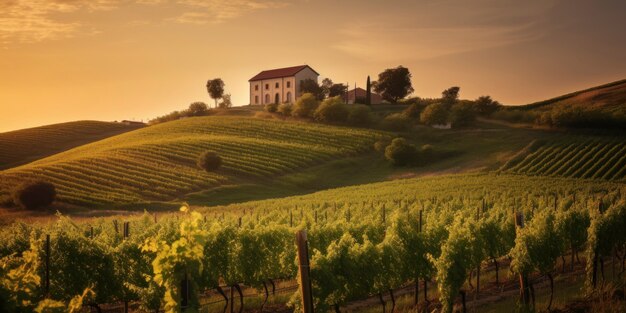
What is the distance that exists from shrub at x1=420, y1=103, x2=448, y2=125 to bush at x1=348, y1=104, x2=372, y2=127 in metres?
9.33

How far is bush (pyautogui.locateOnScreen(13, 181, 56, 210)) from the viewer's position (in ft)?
166

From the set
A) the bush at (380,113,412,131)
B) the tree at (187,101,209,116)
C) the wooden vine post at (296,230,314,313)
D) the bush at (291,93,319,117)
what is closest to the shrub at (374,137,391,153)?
the bush at (380,113,412,131)

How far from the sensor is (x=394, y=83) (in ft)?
368

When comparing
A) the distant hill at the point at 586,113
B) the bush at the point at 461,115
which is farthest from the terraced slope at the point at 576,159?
the bush at the point at 461,115

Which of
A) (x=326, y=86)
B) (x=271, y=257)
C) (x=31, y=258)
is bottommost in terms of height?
(x=271, y=257)

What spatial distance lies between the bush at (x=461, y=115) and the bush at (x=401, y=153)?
665 inches

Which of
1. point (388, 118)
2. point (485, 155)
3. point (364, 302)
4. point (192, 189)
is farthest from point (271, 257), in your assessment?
point (388, 118)

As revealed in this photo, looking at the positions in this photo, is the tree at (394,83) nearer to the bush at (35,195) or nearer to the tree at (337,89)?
the tree at (337,89)

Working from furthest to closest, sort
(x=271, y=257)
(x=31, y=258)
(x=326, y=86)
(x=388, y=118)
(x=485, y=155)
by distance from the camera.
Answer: (x=326, y=86) < (x=388, y=118) < (x=485, y=155) < (x=271, y=257) < (x=31, y=258)

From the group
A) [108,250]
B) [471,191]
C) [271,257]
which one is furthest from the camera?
[471,191]

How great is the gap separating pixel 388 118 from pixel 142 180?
43502mm

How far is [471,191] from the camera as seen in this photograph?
158ft

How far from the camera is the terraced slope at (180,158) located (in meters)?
56.6

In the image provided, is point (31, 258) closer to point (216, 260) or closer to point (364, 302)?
point (216, 260)
